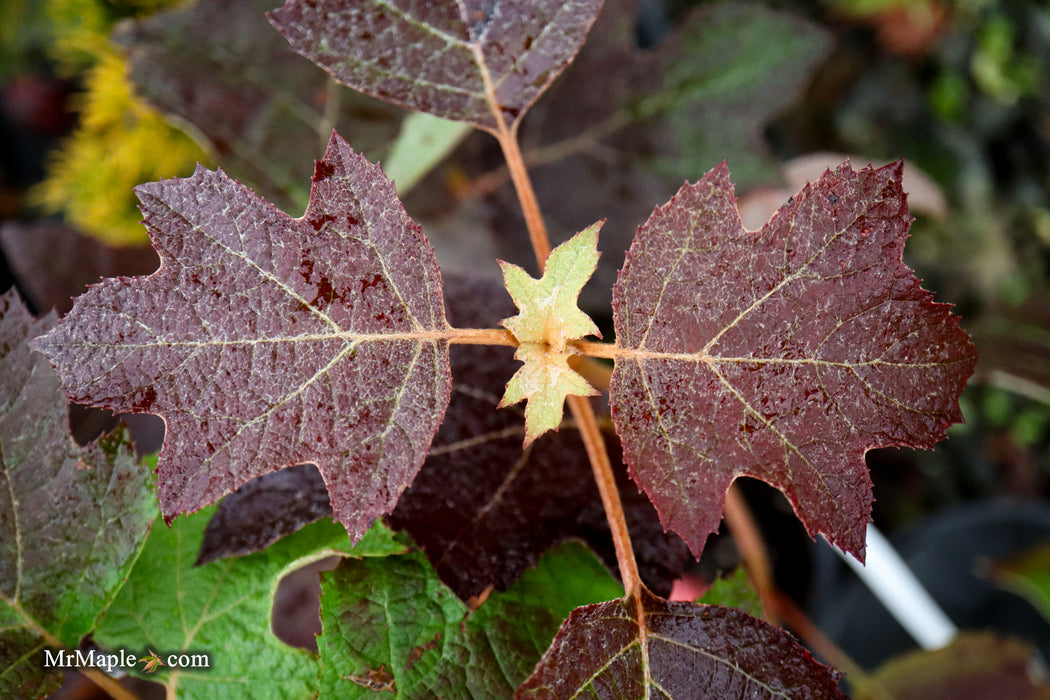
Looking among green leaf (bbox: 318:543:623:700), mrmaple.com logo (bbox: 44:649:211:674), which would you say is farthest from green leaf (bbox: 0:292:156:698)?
green leaf (bbox: 318:543:623:700)

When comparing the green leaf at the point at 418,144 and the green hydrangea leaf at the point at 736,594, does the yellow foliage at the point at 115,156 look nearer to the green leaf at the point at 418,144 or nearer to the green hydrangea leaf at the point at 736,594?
the green leaf at the point at 418,144

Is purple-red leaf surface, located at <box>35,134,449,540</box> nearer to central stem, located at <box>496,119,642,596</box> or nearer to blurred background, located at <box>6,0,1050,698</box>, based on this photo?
central stem, located at <box>496,119,642,596</box>

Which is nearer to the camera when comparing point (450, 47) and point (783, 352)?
point (783, 352)

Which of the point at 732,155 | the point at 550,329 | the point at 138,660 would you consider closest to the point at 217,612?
the point at 138,660

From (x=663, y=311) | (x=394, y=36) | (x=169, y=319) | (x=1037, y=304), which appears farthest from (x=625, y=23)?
(x=1037, y=304)

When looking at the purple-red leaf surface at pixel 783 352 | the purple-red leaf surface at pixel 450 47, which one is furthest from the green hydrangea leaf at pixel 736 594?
the purple-red leaf surface at pixel 450 47

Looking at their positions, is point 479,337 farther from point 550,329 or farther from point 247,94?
point 247,94
